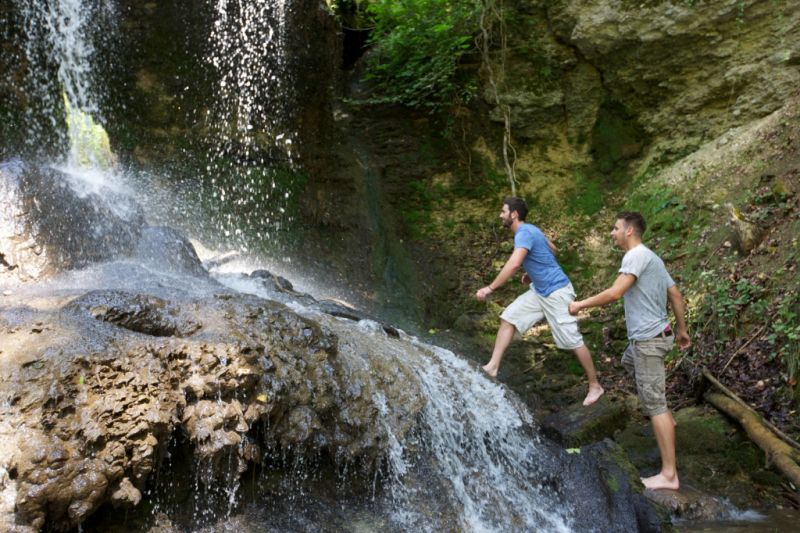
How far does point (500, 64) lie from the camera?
1047 cm

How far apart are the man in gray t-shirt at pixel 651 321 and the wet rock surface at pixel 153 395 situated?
5.80 feet

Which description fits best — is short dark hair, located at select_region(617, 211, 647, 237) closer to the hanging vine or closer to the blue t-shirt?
the blue t-shirt

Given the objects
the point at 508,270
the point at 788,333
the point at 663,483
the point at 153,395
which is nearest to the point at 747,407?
the point at 788,333

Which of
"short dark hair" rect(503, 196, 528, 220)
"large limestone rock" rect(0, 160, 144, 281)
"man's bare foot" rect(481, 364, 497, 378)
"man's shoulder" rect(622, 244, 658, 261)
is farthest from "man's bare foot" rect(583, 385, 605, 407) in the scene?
"large limestone rock" rect(0, 160, 144, 281)

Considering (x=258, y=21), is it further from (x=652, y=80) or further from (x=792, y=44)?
(x=792, y=44)

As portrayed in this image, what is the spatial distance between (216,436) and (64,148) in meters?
7.70

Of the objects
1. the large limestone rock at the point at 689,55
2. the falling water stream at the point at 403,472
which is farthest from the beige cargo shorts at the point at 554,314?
the large limestone rock at the point at 689,55

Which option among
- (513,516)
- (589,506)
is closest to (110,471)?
(513,516)

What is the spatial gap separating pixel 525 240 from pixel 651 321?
125 centimetres

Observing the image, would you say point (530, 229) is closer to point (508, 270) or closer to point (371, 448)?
point (508, 270)

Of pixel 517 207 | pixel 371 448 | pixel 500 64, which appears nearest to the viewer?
pixel 371 448

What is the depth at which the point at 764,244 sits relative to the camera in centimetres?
657

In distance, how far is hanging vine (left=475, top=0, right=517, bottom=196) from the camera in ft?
33.0

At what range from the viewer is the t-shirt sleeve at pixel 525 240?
5.50 meters
